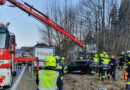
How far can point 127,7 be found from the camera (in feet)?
81.6

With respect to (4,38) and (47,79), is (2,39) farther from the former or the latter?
(47,79)

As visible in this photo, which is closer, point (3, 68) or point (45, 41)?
point (3, 68)

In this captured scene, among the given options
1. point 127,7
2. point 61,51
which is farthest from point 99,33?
point 61,51

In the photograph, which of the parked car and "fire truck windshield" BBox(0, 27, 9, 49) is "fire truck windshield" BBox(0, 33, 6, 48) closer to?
"fire truck windshield" BBox(0, 27, 9, 49)

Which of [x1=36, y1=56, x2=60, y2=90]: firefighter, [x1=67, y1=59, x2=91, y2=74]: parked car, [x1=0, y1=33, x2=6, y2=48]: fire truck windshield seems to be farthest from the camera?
[x1=67, y1=59, x2=91, y2=74]: parked car

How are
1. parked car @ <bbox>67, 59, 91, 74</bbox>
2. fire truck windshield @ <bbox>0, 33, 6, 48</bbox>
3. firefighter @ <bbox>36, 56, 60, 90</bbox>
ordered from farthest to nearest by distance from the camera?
1. parked car @ <bbox>67, 59, 91, 74</bbox>
2. fire truck windshield @ <bbox>0, 33, 6, 48</bbox>
3. firefighter @ <bbox>36, 56, 60, 90</bbox>

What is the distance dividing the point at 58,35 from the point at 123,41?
10403 millimetres

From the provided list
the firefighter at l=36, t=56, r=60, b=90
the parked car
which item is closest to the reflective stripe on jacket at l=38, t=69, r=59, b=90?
the firefighter at l=36, t=56, r=60, b=90

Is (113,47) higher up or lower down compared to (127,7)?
lower down

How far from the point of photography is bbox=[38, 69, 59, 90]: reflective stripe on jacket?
383 cm

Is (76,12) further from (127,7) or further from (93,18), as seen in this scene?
(127,7)

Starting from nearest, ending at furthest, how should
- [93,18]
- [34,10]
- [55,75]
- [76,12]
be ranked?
[55,75] < [34,10] < [93,18] < [76,12]

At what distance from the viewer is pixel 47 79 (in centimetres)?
383

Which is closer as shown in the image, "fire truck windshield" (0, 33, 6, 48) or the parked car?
"fire truck windshield" (0, 33, 6, 48)
